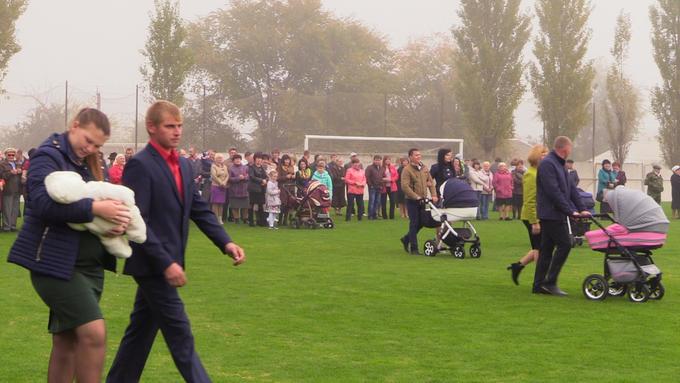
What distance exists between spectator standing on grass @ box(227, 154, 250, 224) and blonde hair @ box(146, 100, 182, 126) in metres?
20.7

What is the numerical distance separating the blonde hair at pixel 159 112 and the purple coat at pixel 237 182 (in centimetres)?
2072

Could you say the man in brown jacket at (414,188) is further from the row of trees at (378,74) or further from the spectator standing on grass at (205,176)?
the row of trees at (378,74)

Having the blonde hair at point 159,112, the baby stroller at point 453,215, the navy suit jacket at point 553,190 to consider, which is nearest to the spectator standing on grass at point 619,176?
the baby stroller at point 453,215

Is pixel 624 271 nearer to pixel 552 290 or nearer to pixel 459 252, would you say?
pixel 552 290

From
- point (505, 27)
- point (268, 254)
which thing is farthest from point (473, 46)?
point (268, 254)

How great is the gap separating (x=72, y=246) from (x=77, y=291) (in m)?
0.24

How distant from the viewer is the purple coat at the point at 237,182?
2711 cm

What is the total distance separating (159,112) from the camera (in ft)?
20.7

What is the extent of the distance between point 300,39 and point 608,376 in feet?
245

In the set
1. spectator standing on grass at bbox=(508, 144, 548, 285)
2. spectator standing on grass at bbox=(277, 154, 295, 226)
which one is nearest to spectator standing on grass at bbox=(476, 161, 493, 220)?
spectator standing on grass at bbox=(277, 154, 295, 226)

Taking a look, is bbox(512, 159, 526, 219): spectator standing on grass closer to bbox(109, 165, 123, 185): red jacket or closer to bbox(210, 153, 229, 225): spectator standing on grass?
bbox(210, 153, 229, 225): spectator standing on grass

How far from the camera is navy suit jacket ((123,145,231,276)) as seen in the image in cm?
619

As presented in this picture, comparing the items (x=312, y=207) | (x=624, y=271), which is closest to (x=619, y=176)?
(x=312, y=207)

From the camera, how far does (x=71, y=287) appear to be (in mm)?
5906
